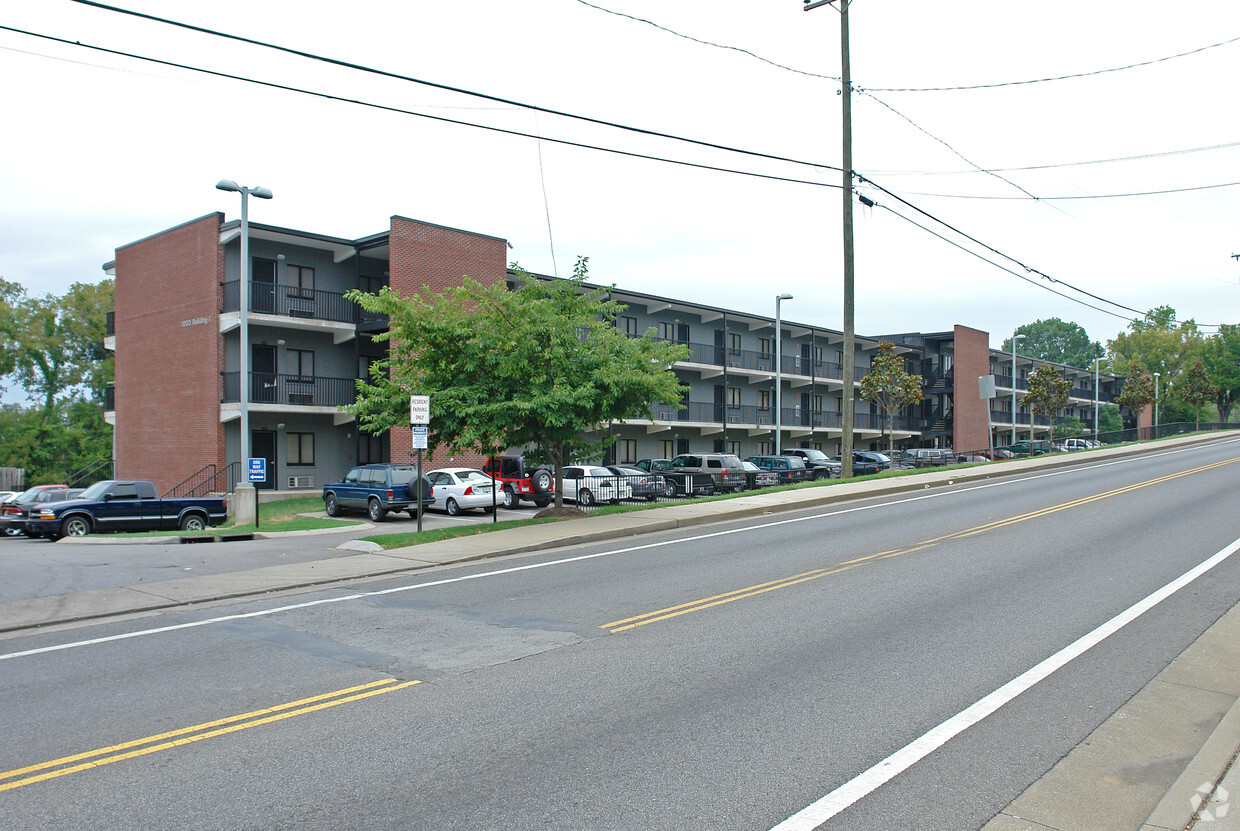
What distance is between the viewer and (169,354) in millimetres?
34062

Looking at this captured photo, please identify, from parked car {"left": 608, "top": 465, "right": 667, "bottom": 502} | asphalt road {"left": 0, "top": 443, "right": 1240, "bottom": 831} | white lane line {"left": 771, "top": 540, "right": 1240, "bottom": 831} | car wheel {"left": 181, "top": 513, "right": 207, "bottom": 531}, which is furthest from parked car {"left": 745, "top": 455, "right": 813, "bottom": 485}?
white lane line {"left": 771, "top": 540, "right": 1240, "bottom": 831}

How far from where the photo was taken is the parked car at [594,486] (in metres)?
26.7

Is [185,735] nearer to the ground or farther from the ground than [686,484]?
nearer to the ground

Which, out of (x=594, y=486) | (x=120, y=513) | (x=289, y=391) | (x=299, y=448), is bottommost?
(x=120, y=513)

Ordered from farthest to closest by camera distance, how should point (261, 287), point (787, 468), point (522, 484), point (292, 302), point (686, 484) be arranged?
point (787, 468) < point (292, 302) < point (261, 287) < point (686, 484) < point (522, 484)

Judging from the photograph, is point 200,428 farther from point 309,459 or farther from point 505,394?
point 505,394

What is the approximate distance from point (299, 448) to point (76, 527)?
464 inches

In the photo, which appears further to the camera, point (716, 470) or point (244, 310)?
point (716, 470)

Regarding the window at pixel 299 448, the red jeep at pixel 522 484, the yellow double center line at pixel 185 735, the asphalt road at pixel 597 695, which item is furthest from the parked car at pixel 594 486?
the yellow double center line at pixel 185 735

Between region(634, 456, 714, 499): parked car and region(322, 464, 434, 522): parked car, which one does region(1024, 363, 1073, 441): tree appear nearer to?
region(634, 456, 714, 499): parked car

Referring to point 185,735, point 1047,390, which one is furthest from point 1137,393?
point 185,735

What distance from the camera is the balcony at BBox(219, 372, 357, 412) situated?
31719 millimetres

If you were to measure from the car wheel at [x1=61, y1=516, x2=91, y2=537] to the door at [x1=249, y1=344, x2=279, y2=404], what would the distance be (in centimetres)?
969

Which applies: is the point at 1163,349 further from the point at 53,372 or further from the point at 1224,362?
the point at 53,372
